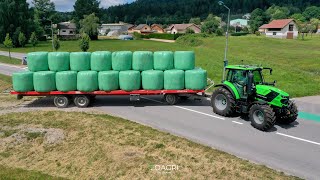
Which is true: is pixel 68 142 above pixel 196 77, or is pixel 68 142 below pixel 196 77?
below

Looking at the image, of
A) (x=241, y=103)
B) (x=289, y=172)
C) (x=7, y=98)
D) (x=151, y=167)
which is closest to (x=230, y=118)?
(x=241, y=103)

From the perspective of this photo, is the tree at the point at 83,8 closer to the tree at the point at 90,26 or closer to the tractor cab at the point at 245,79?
the tree at the point at 90,26

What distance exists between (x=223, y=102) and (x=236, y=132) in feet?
8.56

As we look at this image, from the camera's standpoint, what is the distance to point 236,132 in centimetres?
1290

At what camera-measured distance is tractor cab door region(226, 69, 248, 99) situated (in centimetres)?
1410

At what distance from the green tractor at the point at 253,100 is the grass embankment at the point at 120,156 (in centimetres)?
330

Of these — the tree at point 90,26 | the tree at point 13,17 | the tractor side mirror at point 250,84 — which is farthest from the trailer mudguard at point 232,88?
the tree at point 90,26

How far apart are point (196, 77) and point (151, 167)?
7.80 metres

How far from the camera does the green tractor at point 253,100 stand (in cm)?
1295

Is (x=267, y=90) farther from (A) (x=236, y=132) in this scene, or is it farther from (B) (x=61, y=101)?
(B) (x=61, y=101)

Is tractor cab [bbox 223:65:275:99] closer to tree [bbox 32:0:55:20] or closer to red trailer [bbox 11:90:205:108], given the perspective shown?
red trailer [bbox 11:90:205:108]

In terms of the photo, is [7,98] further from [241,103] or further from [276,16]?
[276,16]

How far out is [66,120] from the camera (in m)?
14.3

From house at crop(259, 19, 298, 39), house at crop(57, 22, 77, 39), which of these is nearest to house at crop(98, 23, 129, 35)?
house at crop(57, 22, 77, 39)
